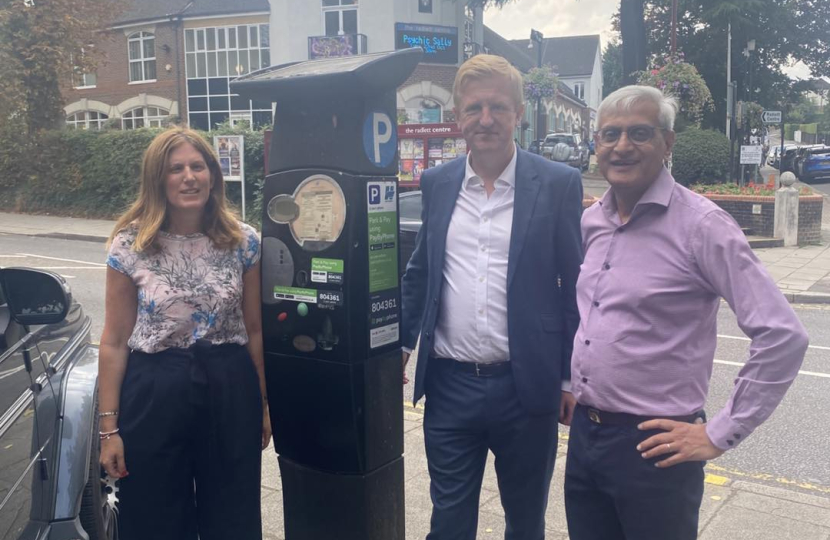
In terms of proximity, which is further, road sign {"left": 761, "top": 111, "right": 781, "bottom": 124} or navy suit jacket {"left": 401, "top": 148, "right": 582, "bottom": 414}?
road sign {"left": 761, "top": 111, "right": 781, "bottom": 124}

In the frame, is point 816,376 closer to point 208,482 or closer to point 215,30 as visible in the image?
point 208,482

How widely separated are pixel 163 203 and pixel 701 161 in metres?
17.3

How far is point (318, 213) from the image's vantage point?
2.77 m

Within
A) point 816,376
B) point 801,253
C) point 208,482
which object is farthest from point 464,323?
point 801,253

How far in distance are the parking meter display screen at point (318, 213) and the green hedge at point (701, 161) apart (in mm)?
16742

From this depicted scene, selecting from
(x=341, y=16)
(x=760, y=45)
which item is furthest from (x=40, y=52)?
(x=760, y=45)

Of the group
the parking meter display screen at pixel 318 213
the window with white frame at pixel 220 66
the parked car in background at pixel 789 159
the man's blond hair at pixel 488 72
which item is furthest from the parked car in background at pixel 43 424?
the parked car in background at pixel 789 159

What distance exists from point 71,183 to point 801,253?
1785 centimetres

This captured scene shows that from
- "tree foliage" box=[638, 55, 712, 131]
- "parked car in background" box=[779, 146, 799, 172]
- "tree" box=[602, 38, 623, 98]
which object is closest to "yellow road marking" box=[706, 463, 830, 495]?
"tree foliage" box=[638, 55, 712, 131]

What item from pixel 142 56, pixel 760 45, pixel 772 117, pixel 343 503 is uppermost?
pixel 760 45

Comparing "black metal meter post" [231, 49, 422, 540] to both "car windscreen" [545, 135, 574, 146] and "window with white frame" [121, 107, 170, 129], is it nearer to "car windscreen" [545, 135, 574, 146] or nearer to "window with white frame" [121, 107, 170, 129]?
"window with white frame" [121, 107, 170, 129]

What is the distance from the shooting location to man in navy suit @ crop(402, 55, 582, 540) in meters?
2.78

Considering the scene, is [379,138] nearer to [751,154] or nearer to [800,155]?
[751,154]

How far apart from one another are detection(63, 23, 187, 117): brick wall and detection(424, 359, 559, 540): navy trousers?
33605mm
